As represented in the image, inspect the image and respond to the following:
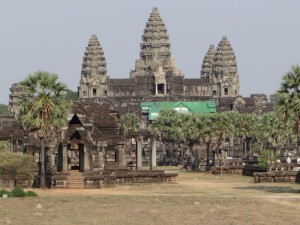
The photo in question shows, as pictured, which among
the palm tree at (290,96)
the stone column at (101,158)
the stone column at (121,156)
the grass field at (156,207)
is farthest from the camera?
the stone column at (121,156)

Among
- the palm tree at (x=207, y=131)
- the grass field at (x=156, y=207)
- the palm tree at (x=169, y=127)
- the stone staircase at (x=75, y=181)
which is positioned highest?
the palm tree at (x=169, y=127)

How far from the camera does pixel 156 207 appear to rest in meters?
57.2

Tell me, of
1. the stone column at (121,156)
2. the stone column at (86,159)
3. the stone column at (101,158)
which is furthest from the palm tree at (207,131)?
the stone column at (86,159)

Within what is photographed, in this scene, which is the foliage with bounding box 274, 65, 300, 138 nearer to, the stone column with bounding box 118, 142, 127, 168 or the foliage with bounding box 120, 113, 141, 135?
the stone column with bounding box 118, 142, 127, 168

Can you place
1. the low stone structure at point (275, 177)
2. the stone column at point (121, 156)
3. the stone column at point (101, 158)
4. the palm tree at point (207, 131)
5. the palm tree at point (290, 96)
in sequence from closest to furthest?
the palm tree at point (290, 96)
the stone column at point (101, 158)
the low stone structure at point (275, 177)
the stone column at point (121, 156)
the palm tree at point (207, 131)

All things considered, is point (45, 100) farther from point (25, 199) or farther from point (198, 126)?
point (198, 126)

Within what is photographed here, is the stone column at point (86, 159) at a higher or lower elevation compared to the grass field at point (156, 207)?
higher

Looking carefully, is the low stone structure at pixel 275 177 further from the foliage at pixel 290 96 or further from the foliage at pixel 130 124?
the foliage at pixel 130 124

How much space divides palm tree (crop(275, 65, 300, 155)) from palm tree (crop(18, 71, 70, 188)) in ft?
47.8

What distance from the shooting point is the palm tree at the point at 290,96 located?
72.2 m

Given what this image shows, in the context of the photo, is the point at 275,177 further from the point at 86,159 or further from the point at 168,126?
the point at 168,126

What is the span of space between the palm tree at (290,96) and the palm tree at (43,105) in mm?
14558

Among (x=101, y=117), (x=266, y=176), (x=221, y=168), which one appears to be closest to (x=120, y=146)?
(x=101, y=117)

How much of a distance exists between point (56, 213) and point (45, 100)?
24194mm
